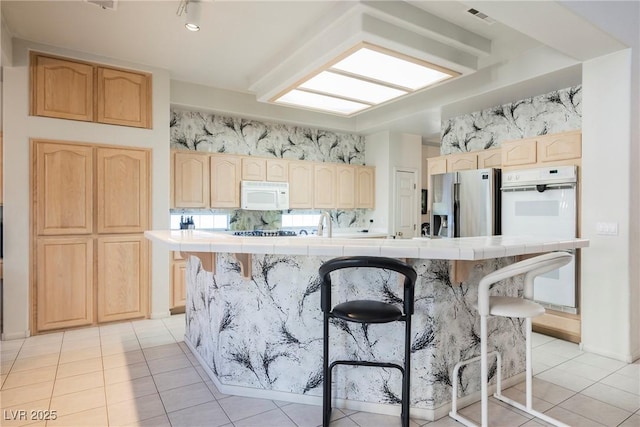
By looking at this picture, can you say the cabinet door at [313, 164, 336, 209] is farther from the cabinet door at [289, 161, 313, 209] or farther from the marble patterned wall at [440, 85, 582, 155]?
the marble patterned wall at [440, 85, 582, 155]

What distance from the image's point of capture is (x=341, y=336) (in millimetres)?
2166

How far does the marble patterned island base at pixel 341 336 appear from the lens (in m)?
2.07

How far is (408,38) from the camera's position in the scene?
295cm

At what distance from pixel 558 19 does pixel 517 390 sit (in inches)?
103

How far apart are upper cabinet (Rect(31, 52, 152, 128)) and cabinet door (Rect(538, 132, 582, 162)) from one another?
14.0 ft

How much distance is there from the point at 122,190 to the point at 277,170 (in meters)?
2.08

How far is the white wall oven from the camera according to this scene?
3.32 metres

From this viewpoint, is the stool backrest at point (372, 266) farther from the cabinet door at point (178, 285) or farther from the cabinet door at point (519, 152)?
the cabinet door at point (178, 285)

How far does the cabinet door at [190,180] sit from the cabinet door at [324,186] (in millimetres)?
1731

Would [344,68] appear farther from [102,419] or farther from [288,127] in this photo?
[102,419]

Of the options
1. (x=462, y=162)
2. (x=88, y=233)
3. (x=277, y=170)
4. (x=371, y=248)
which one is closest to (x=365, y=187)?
(x=277, y=170)

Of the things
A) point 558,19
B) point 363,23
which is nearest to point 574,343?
point 558,19

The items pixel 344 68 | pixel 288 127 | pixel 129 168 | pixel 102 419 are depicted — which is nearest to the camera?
pixel 102 419

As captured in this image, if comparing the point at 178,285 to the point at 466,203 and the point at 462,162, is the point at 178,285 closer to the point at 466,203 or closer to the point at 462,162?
the point at 466,203
